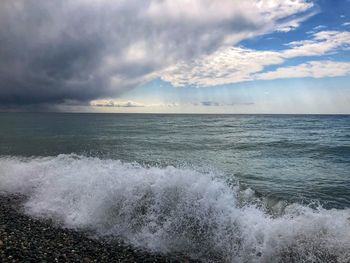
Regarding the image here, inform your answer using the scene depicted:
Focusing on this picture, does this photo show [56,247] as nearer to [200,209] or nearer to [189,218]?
[189,218]

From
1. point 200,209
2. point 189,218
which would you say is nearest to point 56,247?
point 189,218

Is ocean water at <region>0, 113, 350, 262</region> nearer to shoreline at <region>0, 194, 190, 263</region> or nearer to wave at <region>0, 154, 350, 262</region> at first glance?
wave at <region>0, 154, 350, 262</region>

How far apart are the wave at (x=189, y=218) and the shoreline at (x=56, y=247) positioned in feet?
1.88

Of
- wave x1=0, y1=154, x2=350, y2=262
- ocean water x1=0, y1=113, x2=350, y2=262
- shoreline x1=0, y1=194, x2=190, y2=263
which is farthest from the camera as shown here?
ocean water x1=0, y1=113, x2=350, y2=262

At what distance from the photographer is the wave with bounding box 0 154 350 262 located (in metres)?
8.63

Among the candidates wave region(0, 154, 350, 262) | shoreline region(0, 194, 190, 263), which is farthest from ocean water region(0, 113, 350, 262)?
shoreline region(0, 194, 190, 263)

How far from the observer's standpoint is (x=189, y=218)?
10375 mm

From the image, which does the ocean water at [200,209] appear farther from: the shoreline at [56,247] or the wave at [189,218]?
the shoreline at [56,247]

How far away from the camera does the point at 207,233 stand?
9.63 metres

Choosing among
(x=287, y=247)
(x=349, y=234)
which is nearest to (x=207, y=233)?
(x=287, y=247)

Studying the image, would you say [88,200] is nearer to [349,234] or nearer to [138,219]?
[138,219]

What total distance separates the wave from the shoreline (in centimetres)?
57

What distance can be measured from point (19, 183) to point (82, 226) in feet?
23.7

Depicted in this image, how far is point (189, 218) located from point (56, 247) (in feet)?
13.8
